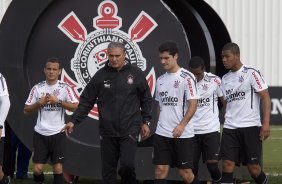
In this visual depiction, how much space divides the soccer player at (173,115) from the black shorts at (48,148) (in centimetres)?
151

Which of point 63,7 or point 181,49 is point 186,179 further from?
point 63,7

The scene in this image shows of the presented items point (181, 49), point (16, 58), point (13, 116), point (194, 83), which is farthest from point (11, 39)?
point (194, 83)

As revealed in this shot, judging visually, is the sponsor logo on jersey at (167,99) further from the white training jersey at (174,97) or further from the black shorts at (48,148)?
the black shorts at (48,148)

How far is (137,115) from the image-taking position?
34.5 ft

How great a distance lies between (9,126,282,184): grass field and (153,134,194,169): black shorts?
8.91 ft

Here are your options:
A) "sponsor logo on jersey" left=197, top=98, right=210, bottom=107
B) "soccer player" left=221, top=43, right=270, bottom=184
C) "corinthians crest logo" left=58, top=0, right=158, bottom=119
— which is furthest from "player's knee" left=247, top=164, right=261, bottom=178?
"corinthians crest logo" left=58, top=0, right=158, bottom=119

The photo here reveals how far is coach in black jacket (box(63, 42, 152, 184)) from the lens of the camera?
1038 centimetres

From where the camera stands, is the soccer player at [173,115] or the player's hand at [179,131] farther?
the soccer player at [173,115]

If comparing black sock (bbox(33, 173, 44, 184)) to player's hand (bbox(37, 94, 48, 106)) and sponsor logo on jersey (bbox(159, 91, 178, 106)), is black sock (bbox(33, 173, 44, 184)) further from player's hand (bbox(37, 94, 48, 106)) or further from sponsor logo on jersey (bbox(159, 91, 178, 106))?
sponsor logo on jersey (bbox(159, 91, 178, 106))

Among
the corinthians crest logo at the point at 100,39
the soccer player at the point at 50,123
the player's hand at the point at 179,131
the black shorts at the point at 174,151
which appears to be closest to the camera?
the player's hand at the point at 179,131

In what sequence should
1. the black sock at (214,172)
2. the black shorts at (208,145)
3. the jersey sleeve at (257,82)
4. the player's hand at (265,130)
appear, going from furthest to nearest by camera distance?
the black shorts at (208,145) → the black sock at (214,172) → the jersey sleeve at (257,82) → the player's hand at (265,130)

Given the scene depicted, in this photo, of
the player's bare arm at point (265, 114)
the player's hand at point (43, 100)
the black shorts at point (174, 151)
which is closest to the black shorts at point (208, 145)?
the player's bare arm at point (265, 114)

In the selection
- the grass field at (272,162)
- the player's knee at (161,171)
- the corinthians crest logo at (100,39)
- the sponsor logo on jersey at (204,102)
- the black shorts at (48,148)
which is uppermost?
the corinthians crest logo at (100,39)

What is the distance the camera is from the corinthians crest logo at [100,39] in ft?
41.1
